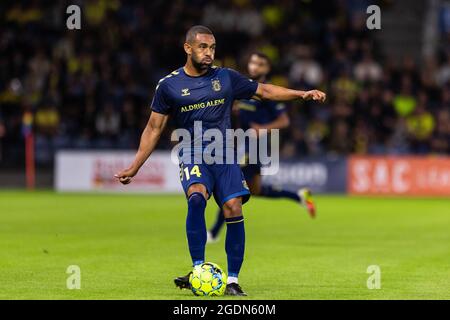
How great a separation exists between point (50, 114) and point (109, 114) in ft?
5.52

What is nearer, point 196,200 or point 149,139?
point 196,200

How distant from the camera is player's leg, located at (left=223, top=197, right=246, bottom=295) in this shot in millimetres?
9867

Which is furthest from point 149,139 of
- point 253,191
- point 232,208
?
point 253,191

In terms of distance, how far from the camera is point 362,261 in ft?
42.3

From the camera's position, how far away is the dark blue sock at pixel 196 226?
32.0ft

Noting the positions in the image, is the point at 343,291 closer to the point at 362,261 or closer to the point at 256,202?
the point at 362,261

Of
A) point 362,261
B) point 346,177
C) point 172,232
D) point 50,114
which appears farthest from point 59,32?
point 362,261

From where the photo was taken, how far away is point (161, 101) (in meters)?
10.0

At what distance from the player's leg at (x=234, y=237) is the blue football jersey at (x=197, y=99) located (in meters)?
0.62

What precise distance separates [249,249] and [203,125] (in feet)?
15.2

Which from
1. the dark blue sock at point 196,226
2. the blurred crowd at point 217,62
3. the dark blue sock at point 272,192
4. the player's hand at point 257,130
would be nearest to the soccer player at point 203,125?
the dark blue sock at point 196,226

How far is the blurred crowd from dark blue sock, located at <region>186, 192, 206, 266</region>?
18.8 meters

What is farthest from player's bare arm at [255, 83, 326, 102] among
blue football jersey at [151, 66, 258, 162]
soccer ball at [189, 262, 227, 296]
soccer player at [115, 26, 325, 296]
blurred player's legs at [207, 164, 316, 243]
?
blurred player's legs at [207, 164, 316, 243]

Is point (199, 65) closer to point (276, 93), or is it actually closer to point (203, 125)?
point (203, 125)
